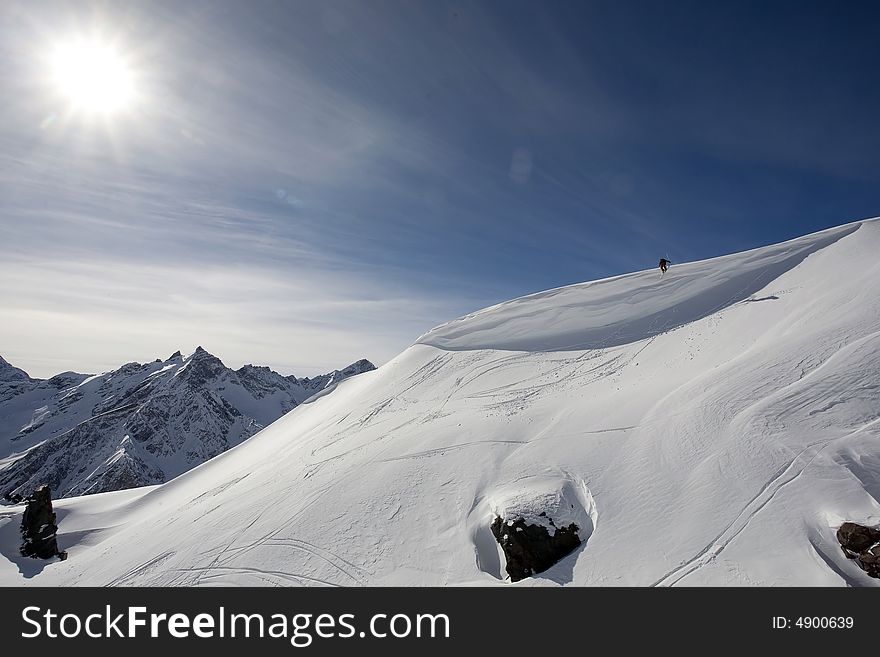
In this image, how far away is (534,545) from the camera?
32.4 feet

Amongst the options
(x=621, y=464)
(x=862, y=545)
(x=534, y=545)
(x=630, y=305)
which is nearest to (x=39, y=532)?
(x=534, y=545)

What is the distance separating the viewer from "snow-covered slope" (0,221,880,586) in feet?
30.2

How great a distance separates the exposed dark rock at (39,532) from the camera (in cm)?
2842

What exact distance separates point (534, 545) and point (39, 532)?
38280 millimetres

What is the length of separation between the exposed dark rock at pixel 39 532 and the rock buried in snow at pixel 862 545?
41.7 metres

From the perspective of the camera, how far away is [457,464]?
573 inches

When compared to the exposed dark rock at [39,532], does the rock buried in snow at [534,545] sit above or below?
above

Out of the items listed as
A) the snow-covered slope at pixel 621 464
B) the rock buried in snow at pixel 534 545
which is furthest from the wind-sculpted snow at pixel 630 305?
the rock buried in snow at pixel 534 545

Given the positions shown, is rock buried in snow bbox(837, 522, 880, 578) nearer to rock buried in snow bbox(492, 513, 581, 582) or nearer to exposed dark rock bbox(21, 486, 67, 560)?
rock buried in snow bbox(492, 513, 581, 582)

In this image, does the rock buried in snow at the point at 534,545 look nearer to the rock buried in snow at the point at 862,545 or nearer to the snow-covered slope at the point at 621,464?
the snow-covered slope at the point at 621,464

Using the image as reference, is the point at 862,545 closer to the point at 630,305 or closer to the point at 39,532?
the point at 630,305

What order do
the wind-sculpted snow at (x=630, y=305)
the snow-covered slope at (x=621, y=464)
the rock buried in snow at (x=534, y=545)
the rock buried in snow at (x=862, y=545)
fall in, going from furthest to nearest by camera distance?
the wind-sculpted snow at (x=630, y=305) < the rock buried in snow at (x=534, y=545) < the snow-covered slope at (x=621, y=464) < the rock buried in snow at (x=862, y=545)
